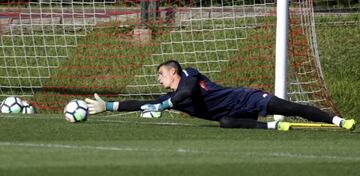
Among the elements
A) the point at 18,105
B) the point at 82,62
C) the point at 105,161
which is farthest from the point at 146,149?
the point at 82,62

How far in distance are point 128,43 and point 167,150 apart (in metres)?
8.57

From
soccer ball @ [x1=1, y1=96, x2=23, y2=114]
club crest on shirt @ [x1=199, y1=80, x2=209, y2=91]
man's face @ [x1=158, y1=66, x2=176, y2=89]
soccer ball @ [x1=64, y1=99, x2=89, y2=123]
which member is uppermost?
man's face @ [x1=158, y1=66, x2=176, y2=89]

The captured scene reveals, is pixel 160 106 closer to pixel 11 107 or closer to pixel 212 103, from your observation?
pixel 212 103

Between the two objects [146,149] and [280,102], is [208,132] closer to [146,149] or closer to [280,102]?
[280,102]

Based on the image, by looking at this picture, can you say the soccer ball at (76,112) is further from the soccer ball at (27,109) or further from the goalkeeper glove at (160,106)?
the soccer ball at (27,109)

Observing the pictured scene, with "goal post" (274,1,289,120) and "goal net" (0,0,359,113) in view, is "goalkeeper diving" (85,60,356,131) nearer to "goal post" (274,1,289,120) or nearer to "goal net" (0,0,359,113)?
"goal post" (274,1,289,120)

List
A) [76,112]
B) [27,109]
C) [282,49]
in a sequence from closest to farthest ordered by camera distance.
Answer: [76,112], [282,49], [27,109]

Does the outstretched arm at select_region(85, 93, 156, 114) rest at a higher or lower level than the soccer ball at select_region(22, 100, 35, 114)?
higher

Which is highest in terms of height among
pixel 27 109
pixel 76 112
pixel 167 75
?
pixel 167 75

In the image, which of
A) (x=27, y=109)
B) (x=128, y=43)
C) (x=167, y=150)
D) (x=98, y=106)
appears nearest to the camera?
(x=167, y=150)

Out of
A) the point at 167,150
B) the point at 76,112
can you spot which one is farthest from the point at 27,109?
the point at 167,150

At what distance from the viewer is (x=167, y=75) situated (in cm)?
1147

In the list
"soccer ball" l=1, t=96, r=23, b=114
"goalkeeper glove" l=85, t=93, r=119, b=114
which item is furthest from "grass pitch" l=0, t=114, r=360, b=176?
"soccer ball" l=1, t=96, r=23, b=114

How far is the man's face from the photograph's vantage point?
11438 mm
